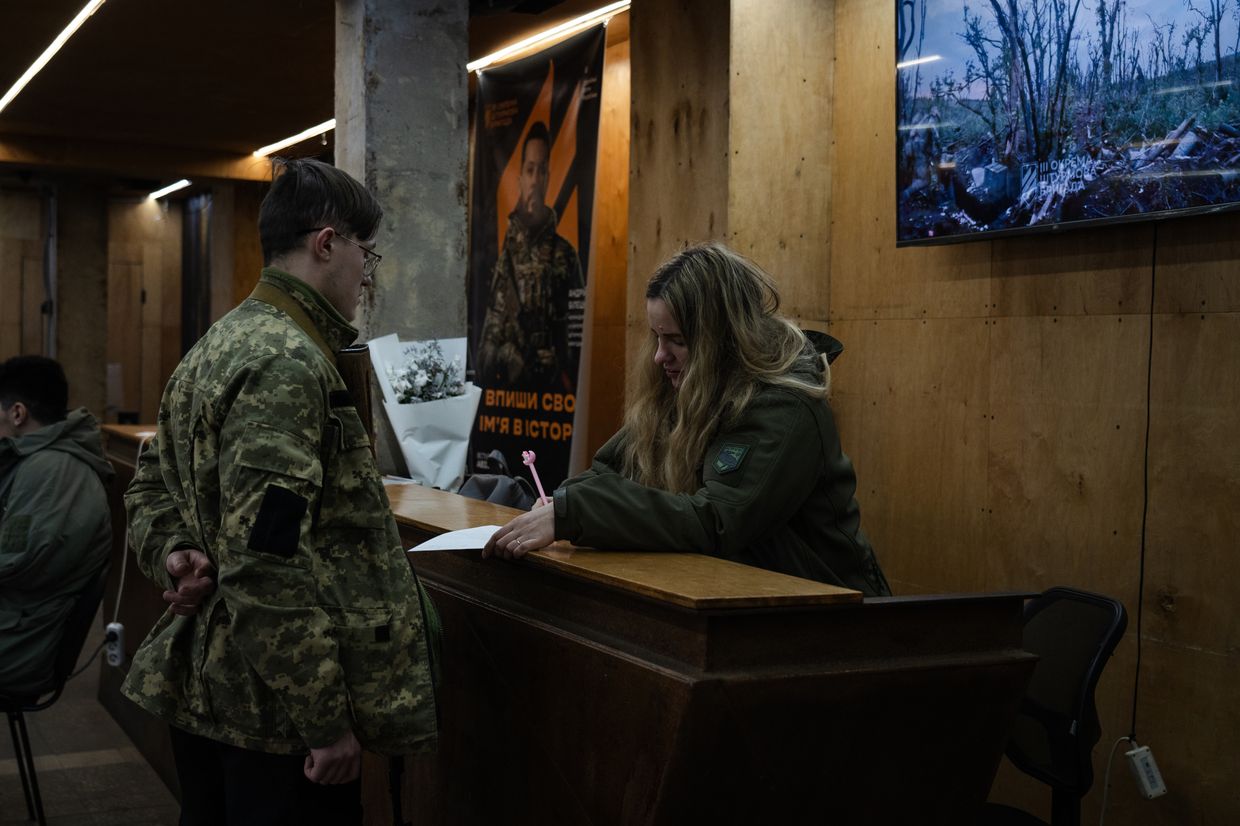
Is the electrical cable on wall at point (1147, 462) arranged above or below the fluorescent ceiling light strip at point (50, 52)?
below

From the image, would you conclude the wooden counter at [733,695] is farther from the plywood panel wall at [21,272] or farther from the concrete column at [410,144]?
the plywood panel wall at [21,272]

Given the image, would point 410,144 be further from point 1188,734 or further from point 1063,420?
point 1188,734

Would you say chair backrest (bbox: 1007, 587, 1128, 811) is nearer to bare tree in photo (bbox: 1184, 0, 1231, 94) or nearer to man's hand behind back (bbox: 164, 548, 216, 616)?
bare tree in photo (bbox: 1184, 0, 1231, 94)

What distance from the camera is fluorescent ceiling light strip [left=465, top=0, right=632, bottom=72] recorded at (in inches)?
224

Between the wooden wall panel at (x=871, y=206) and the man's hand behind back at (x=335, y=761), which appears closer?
the man's hand behind back at (x=335, y=761)

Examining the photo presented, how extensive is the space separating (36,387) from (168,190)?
453 inches

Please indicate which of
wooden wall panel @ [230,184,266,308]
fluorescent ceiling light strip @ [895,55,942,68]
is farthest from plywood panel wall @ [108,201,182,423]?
fluorescent ceiling light strip @ [895,55,942,68]

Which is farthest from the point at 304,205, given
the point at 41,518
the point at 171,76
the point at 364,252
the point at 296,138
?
the point at 296,138

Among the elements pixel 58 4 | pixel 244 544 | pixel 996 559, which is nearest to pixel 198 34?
pixel 58 4

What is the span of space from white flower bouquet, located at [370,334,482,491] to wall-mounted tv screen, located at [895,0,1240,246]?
1.50 metres

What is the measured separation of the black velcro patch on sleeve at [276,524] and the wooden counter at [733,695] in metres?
0.46

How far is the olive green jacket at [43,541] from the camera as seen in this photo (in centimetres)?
372

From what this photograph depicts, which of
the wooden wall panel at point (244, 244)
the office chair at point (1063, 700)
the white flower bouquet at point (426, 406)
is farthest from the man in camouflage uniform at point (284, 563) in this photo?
the wooden wall panel at point (244, 244)

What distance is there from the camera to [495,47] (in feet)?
21.1
